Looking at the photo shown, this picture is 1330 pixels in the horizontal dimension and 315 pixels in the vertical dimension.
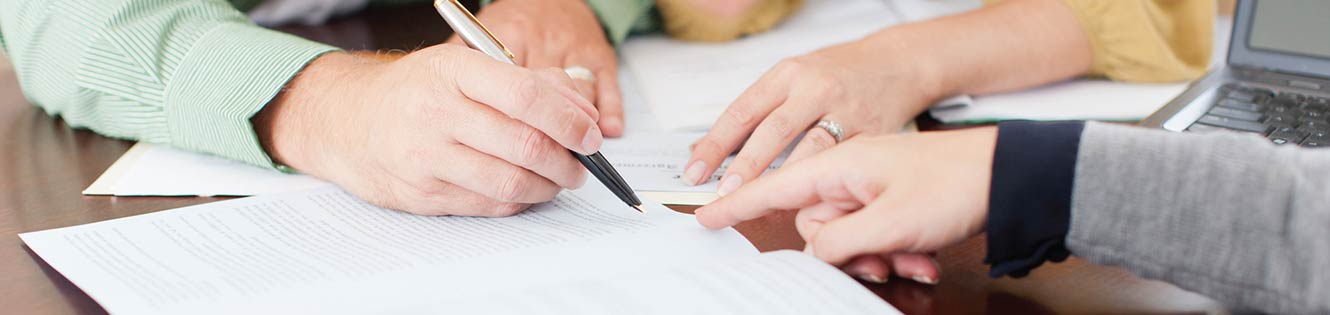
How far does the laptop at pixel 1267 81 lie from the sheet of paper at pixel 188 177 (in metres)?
0.71

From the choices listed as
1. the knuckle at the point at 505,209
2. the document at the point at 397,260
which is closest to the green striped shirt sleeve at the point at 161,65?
the document at the point at 397,260

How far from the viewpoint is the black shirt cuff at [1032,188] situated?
24.0 inches

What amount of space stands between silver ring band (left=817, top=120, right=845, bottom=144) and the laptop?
0.25 meters

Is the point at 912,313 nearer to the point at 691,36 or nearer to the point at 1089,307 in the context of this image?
the point at 1089,307

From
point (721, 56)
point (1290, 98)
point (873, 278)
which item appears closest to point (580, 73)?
point (721, 56)

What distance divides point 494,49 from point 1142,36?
2.38ft

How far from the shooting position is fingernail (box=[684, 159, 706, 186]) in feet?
2.89

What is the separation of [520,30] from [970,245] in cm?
63

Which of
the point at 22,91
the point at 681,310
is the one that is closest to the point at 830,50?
the point at 681,310

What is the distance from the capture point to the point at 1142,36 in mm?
1159

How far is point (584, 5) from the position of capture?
1329 mm

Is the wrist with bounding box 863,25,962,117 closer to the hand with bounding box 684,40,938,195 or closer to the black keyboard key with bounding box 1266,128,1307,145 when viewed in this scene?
the hand with bounding box 684,40,938,195

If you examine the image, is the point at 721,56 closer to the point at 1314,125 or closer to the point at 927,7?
the point at 927,7

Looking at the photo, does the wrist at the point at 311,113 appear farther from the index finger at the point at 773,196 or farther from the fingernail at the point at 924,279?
the fingernail at the point at 924,279
